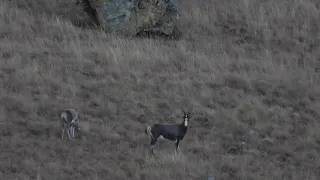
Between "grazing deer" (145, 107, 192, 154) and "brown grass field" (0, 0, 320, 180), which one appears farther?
"grazing deer" (145, 107, 192, 154)

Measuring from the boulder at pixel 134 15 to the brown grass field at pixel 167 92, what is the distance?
0.56 metres

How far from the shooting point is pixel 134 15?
18.7 m

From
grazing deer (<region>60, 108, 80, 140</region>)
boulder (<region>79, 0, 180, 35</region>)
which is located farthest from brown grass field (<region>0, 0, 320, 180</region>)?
boulder (<region>79, 0, 180, 35</region>)

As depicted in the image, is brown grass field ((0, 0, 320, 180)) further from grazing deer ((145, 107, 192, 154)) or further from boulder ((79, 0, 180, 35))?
boulder ((79, 0, 180, 35))

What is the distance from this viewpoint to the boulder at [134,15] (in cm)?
1848

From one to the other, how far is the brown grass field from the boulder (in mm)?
558

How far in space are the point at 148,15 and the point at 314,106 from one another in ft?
19.6

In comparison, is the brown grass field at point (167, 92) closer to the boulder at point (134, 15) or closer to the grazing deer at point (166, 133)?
the grazing deer at point (166, 133)

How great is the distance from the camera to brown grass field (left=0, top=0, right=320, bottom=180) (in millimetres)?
11477

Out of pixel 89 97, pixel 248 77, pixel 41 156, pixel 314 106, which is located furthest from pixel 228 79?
pixel 41 156

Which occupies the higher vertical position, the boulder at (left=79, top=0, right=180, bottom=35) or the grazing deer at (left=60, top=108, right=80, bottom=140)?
the boulder at (left=79, top=0, right=180, bottom=35)

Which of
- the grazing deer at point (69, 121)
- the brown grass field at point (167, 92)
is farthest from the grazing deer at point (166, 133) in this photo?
the grazing deer at point (69, 121)

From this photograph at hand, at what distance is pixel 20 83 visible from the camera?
14266 mm

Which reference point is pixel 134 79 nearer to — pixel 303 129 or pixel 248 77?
pixel 248 77
